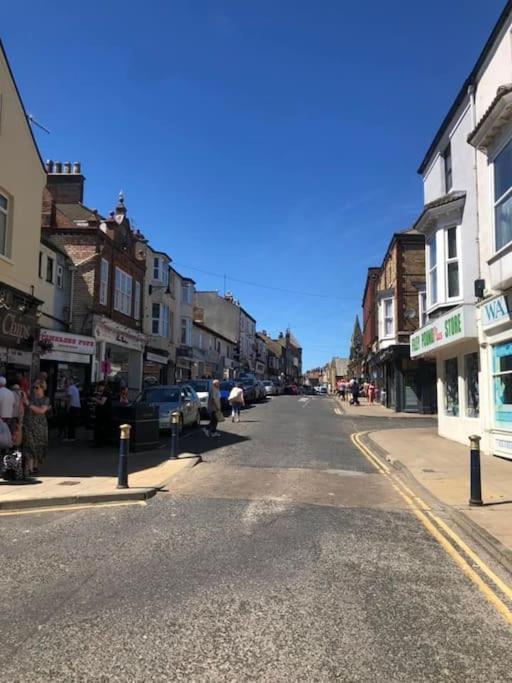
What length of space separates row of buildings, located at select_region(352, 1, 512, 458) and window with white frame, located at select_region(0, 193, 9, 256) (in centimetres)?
1189

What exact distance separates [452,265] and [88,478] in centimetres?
1225

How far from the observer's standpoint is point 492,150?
44.1ft

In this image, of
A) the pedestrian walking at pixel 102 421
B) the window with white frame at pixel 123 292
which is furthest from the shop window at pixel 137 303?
the pedestrian walking at pixel 102 421

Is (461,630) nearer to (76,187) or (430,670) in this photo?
(430,670)

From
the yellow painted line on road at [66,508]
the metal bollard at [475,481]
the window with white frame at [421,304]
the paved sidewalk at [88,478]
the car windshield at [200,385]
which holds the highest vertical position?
the window with white frame at [421,304]

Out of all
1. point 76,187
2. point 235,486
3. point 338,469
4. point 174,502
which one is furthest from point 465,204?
point 76,187

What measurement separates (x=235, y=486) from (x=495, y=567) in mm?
5203

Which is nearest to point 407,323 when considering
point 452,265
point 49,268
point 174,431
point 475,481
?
point 452,265

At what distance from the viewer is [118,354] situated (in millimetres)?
29781

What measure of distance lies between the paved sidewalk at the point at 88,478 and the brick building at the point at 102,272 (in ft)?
33.6

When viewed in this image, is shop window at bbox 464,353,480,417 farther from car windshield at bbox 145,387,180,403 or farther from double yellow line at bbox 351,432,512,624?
car windshield at bbox 145,387,180,403

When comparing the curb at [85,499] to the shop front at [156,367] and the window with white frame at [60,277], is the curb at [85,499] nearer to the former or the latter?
the window with white frame at [60,277]

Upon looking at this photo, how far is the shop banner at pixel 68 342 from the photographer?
68.0 ft

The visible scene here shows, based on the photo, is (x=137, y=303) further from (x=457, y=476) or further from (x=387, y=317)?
(x=457, y=476)
